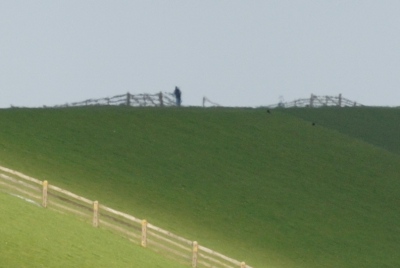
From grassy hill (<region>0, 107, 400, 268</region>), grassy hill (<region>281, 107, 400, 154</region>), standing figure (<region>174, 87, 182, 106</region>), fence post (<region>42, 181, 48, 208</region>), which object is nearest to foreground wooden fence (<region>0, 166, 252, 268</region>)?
fence post (<region>42, 181, 48, 208</region>)

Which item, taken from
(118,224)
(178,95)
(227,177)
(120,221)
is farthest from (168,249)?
(178,95)

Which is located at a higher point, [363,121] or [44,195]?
[44,195]

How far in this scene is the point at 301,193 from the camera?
42.1 metres

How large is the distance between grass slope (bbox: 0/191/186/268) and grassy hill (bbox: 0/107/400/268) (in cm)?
648

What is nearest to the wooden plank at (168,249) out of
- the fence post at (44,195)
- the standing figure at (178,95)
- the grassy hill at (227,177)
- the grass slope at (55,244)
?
the grass slope at (55,244)

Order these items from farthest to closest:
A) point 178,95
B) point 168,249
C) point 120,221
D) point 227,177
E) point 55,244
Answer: point 178,95, point 227,177, point 120,221, point 168,249, point 55,244

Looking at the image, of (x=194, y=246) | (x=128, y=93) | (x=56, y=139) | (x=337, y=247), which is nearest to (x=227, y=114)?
(x=128, y=93)

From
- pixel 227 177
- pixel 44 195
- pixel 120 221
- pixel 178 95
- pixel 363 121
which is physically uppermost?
pixel 178 95

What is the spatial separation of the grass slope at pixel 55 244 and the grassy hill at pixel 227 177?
6.48m

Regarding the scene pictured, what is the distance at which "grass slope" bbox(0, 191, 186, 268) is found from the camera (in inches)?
872

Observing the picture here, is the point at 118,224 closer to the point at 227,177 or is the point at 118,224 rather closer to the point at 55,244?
the point at 55,244

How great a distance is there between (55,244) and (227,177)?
60.3 feet

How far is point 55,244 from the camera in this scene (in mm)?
23797

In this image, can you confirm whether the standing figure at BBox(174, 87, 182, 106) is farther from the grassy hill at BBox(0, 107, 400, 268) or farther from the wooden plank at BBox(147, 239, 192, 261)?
the wooden plank at BBox(147, 239, 192, 261)
